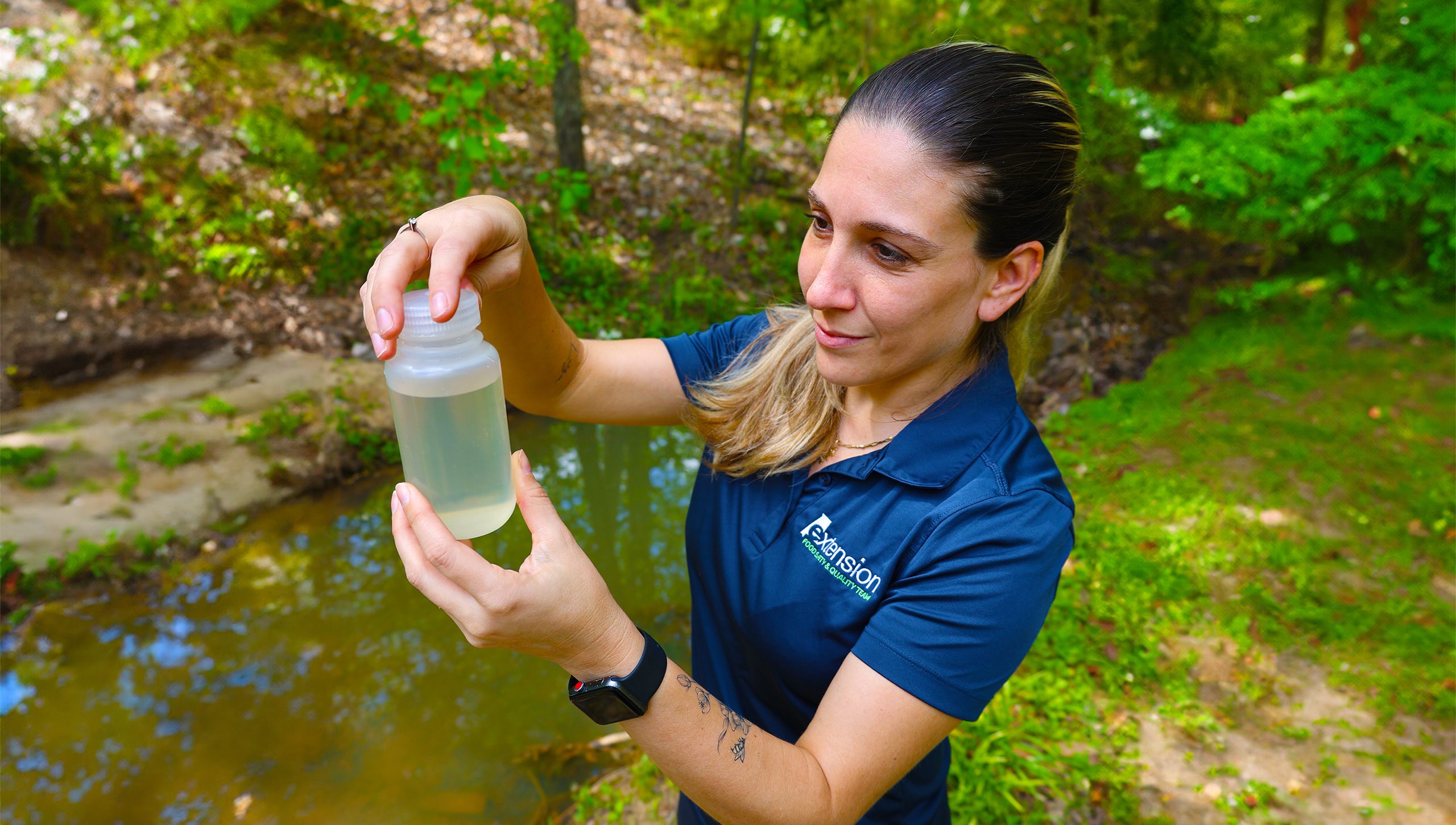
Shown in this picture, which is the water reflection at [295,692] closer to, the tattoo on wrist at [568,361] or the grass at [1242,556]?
the grass at [1242,556]

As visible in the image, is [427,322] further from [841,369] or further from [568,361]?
[841,369]

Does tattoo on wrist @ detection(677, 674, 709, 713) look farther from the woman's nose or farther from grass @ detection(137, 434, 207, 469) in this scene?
grass @ detection(137, 434, 207, 469)

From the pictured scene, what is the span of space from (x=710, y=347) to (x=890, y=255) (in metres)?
0.68

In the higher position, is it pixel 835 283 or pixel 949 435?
pixel 835 283

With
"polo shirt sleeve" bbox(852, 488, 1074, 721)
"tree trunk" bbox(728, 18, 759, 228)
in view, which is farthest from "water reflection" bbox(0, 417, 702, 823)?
"tree trunk" bbox(728, 18, 759, 228)

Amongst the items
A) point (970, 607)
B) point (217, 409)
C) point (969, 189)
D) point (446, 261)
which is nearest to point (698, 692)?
point (970, 607)

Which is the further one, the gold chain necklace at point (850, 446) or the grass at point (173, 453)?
the grass at point (173, 453)

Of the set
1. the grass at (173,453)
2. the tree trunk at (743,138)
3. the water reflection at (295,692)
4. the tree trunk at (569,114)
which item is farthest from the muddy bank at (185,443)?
the tree trunk at (743,138)

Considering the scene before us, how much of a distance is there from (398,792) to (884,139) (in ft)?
11.2

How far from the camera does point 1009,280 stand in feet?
5.06

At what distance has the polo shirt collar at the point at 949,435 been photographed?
148 cm

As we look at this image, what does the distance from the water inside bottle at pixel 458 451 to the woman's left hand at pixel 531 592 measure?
0.51 feet

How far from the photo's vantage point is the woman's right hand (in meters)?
1.20

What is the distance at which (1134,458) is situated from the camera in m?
4.77
